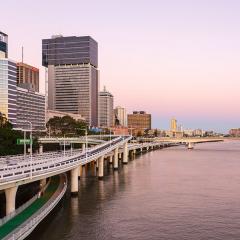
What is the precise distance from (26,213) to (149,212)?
810 inches

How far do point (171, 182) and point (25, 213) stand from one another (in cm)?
5445

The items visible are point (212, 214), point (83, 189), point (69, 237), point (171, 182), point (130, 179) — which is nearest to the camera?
point (69, 237)

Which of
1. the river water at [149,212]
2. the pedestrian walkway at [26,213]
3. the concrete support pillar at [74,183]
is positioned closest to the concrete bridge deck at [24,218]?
the pedestrian walkway at [26,213]

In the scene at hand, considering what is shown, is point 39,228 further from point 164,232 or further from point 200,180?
point 200,180

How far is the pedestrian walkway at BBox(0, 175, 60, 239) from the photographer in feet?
164

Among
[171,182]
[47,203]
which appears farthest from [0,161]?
[171,182]

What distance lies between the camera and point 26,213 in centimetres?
5866

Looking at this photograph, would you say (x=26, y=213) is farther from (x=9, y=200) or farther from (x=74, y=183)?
(x=74, y=183)

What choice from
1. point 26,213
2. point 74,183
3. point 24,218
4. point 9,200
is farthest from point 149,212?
point 9,200

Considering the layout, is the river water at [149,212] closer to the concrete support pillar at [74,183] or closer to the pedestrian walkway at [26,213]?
the concrete support pillar at [74,183]

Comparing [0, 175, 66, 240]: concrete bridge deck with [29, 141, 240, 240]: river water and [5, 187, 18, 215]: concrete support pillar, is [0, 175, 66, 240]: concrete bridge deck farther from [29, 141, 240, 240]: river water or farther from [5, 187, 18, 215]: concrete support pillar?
[29, 141, 240, 240]: river water

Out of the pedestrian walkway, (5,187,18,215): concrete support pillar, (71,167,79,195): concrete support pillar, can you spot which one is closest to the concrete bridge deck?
the pedestrian walkway

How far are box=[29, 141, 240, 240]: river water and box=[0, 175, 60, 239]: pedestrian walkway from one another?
2.37m

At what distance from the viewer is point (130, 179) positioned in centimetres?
11569
